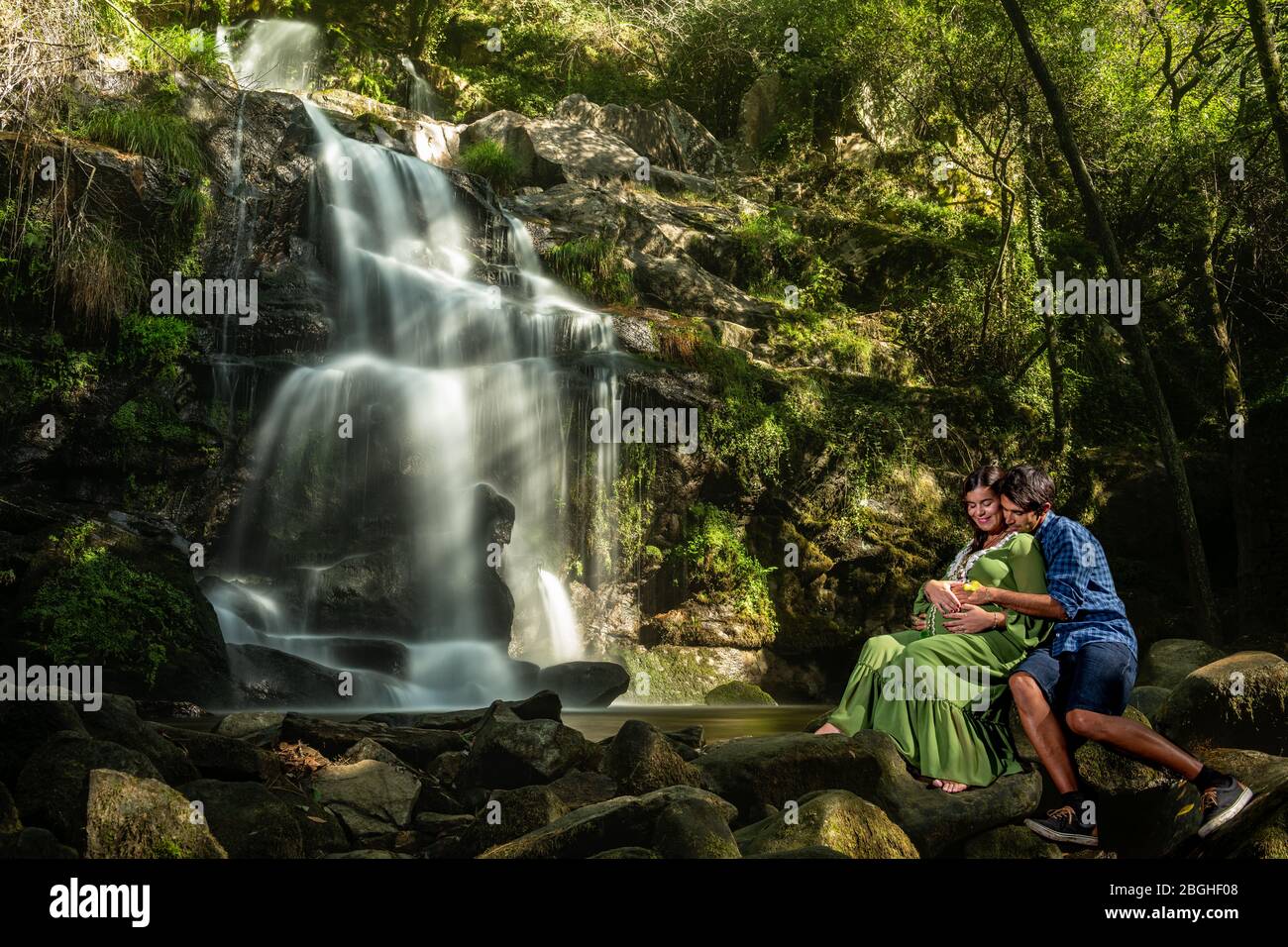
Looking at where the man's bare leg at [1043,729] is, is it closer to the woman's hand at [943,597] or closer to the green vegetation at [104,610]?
→ the woman's hand at [943,597]

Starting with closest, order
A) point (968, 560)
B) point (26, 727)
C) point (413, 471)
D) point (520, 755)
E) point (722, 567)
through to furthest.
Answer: point (968, 560) → point (26, 727) → point (520, 755) → point (413, 471) → point (722, 567)

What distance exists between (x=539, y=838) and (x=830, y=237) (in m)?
17.2

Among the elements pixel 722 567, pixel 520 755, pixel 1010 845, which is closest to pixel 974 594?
pixel 1010 845

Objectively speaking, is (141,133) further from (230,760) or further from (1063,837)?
(1063,837)

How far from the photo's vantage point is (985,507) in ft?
12.4

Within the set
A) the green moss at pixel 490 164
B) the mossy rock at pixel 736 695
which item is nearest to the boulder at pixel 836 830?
the mossy rock at pixel 736 695

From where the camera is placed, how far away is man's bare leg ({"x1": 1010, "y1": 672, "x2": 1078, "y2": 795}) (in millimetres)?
3496

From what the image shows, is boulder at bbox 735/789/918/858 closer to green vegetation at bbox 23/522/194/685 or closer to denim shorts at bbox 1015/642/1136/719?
denim shorts at bbox 1015/642/1136/719

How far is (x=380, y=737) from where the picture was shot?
581 centimetres

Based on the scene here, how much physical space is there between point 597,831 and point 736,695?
8.42 metres

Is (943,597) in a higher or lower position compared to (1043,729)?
higher

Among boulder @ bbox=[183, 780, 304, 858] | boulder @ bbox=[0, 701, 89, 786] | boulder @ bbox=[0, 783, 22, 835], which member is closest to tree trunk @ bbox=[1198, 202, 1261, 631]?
boulder @ bbox=[183, 780, 304, 858]

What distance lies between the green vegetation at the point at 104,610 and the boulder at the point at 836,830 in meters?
5.99
